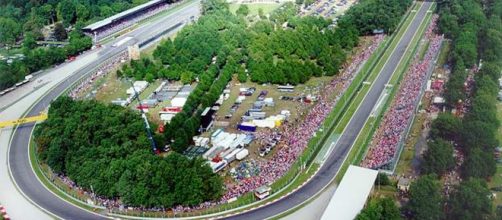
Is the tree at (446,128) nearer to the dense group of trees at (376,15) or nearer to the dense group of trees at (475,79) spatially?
the dense group of trees at (475,79)

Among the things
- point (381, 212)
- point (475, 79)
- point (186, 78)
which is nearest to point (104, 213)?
point (381, 212)

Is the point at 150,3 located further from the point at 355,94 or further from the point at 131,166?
the point at 131,166

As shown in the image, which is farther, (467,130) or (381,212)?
(467,130)

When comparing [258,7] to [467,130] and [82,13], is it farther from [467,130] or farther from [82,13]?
[467,130]

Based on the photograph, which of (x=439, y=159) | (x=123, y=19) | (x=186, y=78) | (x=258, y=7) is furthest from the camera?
(x=258, y=7)

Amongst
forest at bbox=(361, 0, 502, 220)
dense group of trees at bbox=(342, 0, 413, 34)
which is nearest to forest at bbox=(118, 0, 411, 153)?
dense group of trees at bbox=(342, 0, 413, 34)

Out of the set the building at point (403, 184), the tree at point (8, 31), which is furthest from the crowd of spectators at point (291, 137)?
the tree at point (8, 31)

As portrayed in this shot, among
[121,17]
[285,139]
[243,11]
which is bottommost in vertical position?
[243,11]
